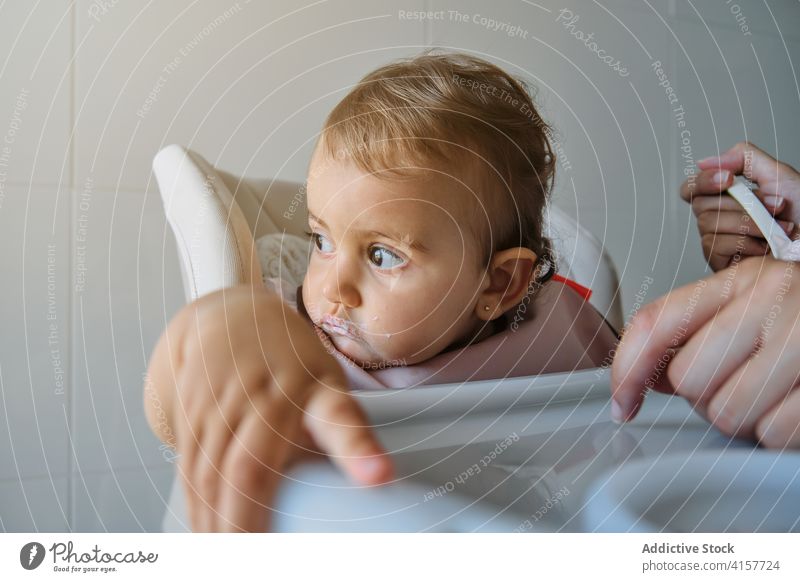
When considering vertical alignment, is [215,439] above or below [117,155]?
below

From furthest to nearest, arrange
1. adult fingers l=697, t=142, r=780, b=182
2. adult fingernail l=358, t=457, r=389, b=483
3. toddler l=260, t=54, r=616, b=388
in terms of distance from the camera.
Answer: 1. adult fingers l=697, t=142, r=780, b=182
2. toddler l=260, t=54, r=616, b=388
3. adult fingernail l=358, t=457, r=389, b=483

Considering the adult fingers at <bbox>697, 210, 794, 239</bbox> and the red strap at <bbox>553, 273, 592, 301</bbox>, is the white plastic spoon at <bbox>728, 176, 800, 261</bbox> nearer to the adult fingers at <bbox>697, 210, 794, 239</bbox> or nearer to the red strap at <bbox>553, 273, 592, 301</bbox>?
the adult fingers at <bbox>697, 210, 794, 239</bbox>

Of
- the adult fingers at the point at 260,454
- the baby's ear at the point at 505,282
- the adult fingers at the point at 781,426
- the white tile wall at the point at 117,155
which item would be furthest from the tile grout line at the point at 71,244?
the adult fingers at the point at 781,426

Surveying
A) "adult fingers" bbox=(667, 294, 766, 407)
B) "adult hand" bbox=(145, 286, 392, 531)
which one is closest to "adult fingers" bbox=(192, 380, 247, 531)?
"adult hand" bbox=(145, 286, 392, 531)

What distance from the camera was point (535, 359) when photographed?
0.41 metres

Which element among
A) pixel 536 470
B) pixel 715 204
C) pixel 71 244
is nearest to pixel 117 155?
pixel 71 244

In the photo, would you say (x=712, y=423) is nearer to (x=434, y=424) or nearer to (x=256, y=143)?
(x=434, y=424)

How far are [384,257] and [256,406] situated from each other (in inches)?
4.4

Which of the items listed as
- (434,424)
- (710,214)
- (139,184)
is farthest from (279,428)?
(710,214)

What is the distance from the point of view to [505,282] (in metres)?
0.41

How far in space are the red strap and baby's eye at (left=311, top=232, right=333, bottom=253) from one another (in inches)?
7.8

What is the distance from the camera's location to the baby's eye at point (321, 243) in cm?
36

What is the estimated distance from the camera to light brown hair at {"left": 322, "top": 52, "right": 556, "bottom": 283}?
363mm

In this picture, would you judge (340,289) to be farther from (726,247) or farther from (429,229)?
(726,247)
